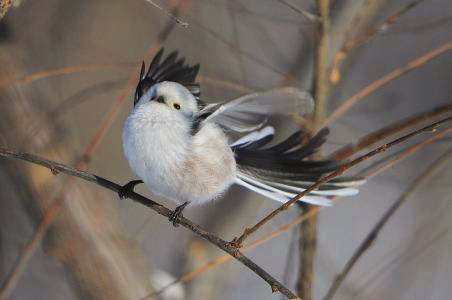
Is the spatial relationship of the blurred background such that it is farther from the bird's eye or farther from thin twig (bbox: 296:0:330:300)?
the bird's eye

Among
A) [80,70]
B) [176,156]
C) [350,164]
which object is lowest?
[350,164]

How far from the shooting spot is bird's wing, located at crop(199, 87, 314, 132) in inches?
36.7

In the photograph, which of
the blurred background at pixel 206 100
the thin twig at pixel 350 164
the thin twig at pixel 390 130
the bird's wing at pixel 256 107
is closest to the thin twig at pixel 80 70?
the blurred background at pixel 206 100

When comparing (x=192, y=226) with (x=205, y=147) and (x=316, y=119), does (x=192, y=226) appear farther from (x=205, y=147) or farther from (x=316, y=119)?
(x=316, y=119)

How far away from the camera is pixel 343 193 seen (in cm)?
113

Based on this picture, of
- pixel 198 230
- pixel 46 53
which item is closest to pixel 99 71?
pixel 46 53

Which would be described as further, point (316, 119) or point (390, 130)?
point (316, 119)

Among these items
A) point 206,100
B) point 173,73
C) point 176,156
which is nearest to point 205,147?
point 176,156

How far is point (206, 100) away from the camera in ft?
5.84

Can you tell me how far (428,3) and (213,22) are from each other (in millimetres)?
776

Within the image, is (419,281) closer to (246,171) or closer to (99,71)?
(246,171)

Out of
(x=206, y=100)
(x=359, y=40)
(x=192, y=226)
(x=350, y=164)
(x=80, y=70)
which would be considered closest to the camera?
(x=350, y=164)

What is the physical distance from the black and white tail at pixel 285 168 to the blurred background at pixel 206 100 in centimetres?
10

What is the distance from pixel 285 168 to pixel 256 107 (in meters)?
0.22
